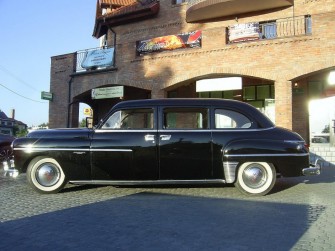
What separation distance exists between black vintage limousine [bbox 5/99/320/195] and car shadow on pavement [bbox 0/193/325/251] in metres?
0.66

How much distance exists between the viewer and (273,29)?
15.8m

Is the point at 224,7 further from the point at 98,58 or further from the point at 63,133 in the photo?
the point at 63,133

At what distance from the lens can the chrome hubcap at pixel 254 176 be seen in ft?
20.5

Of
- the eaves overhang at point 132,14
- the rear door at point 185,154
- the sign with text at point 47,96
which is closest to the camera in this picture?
the rear door at point 185,154

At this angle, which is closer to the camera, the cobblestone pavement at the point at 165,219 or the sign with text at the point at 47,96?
the cobblestone pavement at the point at 165,219

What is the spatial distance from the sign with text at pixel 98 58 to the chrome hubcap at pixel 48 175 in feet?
35.7

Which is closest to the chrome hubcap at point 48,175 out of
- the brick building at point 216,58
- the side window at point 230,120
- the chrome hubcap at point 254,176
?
the side window at point 230,120

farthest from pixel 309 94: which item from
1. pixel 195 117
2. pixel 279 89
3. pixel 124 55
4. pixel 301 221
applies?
pixel 301 221

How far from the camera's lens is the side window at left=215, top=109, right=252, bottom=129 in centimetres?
638

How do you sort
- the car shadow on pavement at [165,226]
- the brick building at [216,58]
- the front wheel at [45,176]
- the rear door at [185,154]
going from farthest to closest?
the brick building at [216,58] < the front wheel at [45,176] < the rear door at [185,154] < the car shadow on pavement at [165,226]

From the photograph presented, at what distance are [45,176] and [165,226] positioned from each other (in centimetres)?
315

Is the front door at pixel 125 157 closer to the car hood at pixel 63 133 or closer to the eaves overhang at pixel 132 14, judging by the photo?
the car hood at pixel 63 133

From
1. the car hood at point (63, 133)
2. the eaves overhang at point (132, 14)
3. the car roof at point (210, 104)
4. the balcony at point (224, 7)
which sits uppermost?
the eaves overhang at point (132, 14)

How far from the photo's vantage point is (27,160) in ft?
20.9
